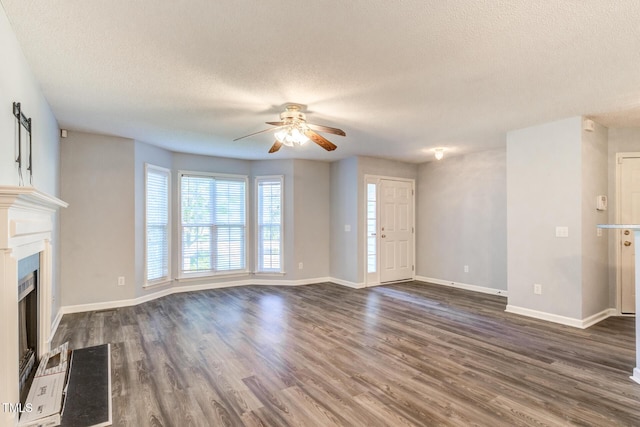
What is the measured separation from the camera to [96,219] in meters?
4.61

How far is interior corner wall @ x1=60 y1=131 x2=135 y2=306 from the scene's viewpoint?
4.44 meters

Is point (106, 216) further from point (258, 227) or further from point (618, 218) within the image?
point (618, 218)

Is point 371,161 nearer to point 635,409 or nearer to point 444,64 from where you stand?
point 444,64

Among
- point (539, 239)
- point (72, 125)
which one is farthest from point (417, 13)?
point (72, 125)

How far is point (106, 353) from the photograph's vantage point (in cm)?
304

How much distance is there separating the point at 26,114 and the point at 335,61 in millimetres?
2407

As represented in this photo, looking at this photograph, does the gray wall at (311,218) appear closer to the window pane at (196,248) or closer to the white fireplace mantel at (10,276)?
the window pane at (196,248)

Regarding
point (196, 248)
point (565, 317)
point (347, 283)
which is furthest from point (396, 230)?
point (196, 248)

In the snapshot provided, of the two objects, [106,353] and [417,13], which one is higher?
[417,13]

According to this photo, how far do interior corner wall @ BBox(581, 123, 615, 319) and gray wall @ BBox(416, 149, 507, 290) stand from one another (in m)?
1.34

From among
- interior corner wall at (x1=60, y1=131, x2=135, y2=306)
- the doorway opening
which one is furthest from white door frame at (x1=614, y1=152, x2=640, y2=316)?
interior corner wall at (x1=60, y1=131, x2=135, y2=306)

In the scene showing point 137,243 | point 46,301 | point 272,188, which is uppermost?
point 272,188

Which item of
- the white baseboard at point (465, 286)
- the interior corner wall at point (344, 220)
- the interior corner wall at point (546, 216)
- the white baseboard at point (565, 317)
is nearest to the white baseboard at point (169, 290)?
the interior corner wall at point (344, 220)

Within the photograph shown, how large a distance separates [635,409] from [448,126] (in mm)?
3179
